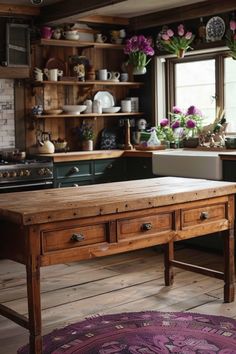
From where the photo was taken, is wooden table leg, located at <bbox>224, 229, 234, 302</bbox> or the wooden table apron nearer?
the wooden table apron

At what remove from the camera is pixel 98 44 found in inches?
257

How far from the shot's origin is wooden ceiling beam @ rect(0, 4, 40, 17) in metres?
6.04

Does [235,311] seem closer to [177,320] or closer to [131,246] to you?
[177,320]

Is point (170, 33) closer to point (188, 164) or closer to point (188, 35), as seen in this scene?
point (188, 35)

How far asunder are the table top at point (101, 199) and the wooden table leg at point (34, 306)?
0.26 m

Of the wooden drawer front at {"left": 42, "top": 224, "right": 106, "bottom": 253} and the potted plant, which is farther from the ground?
the potted plant

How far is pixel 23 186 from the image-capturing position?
18.4 ft

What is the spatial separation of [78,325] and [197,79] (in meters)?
3.72

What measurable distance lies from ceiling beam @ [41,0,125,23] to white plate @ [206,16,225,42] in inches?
53.9

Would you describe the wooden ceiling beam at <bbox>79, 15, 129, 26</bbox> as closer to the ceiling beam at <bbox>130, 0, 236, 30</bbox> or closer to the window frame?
the ceiling beam at <bbox>130, 0, 236, 30</bbox>

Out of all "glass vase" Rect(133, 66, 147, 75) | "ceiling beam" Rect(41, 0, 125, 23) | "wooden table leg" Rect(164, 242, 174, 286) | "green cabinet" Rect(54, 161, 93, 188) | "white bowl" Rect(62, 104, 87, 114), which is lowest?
"wooden table leg" Rect(164, 242, 174, 286)

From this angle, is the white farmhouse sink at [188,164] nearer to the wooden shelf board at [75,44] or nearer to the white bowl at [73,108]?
the white bowl at [73,108]

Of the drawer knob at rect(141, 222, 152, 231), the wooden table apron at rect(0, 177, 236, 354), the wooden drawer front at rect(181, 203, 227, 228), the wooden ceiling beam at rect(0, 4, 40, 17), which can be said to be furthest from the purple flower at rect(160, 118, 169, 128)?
the drawer knob at rect(141, 222, 152, 231)

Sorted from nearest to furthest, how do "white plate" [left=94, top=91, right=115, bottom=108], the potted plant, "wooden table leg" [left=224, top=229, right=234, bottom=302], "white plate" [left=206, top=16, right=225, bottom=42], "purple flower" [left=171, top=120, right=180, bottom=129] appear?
1. "wooden table leg" [left=224, top=229, right=234, bottom=302]
2. "white plate" [left=206, top=16, right=225, bottom=42]
3. "purple flower" [left=171, top=120, right=180, bottom=129]
4. the potted plant
5. "white plate" [left=94, top=91, right=115, bottom=108]
